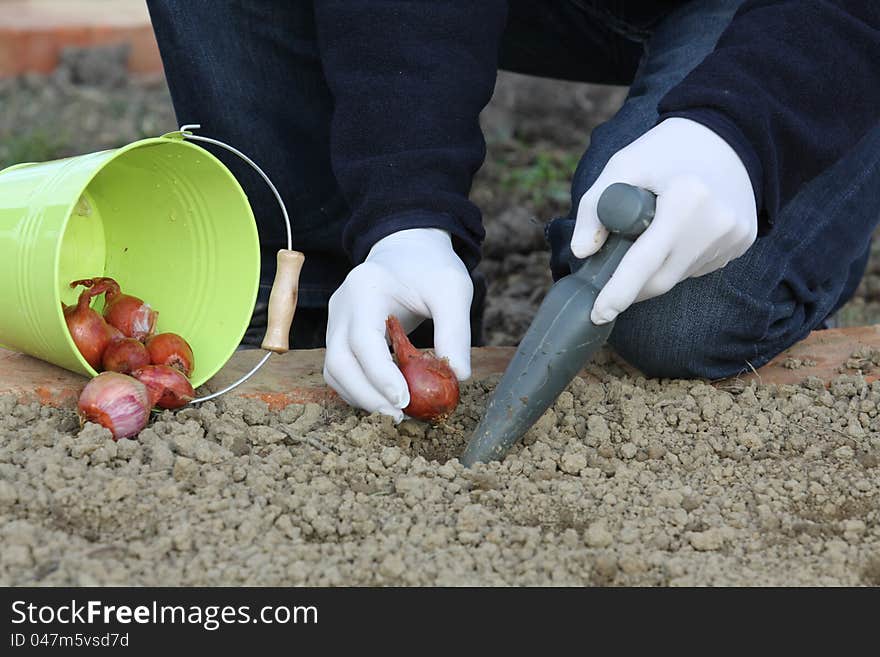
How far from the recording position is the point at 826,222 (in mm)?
1858

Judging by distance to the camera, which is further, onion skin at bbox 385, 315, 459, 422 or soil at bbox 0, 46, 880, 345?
soil at bbox 0, 46, 880, 345

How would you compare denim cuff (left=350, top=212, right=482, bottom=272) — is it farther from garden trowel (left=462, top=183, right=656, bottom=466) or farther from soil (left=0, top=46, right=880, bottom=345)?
soil (left=0, top=46, right=880, bottom=345)

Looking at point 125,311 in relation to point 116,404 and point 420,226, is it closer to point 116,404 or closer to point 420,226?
point 116,404

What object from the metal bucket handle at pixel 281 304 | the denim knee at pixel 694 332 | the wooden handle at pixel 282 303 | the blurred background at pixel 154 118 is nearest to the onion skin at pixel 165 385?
the metal bucket handle at pixel 281 304

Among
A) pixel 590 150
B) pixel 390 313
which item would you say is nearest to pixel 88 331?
pixel 390 313

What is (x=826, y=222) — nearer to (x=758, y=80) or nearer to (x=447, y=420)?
(x=758, y=80)

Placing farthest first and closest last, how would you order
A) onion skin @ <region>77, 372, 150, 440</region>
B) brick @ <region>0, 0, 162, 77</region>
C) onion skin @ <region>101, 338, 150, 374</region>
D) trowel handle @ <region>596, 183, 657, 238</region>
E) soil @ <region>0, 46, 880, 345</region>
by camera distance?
brick @ <region>0, 0, 162, 77</region> < soil @ <region>0, 46, 880, 345</region> < onion skin @ <region>101, 338, 150, 374</region> < onion skin @ <region>77, 372, 150, 440</region> < trowel handle @ <region>596, 183, 657, 238</region>

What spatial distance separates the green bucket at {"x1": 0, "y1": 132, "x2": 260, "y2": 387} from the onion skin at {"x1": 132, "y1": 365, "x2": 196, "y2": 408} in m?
0.08

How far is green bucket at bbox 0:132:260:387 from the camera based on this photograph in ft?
5.11

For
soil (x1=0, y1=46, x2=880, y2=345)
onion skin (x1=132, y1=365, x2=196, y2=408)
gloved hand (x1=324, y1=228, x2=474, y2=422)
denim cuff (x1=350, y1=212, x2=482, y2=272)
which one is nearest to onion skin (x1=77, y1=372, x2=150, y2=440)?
onion skin (x1=132, y1=365, x2=196, y2=408)

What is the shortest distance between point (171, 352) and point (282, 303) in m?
0.19

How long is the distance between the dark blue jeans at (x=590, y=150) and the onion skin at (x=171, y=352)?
50 centimetres

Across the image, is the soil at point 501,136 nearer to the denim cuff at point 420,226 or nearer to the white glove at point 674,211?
the denim cuff at point 420,226
